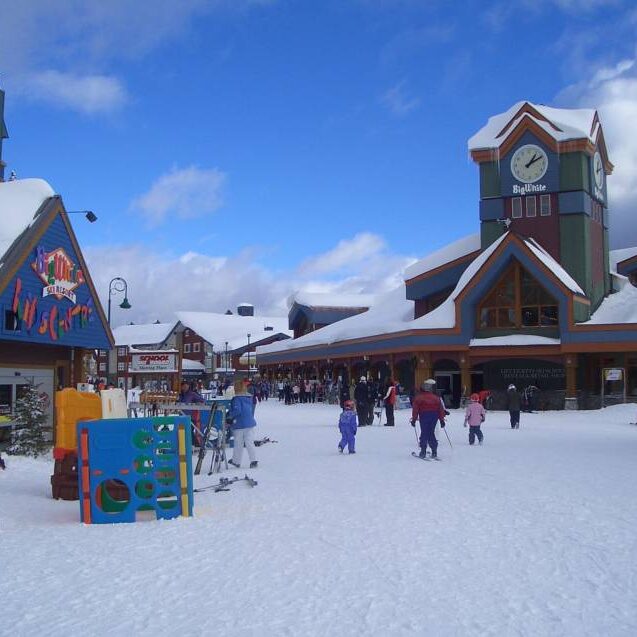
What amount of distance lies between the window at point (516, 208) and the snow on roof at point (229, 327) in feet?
147

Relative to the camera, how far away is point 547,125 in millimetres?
36000

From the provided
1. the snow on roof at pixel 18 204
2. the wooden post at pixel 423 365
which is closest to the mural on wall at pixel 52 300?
the snow on roof at pixel 18 204

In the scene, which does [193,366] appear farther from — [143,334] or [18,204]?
[18,204]

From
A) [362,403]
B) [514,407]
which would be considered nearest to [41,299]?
[362,403]

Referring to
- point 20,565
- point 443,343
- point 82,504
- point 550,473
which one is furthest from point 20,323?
point 443,343

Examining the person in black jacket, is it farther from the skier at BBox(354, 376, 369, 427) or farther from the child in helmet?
the child in helmet

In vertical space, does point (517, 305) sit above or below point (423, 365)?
above

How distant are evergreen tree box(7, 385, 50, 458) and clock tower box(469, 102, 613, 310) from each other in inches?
1038

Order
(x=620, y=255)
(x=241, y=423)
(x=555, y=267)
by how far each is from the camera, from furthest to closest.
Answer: (x=620, y=255)
(x=555, y=267)
(x=241, y=423)

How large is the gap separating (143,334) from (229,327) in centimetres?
1709

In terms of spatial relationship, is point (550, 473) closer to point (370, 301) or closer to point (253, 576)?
point (253, 576)

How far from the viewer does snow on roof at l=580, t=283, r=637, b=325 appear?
32.2m

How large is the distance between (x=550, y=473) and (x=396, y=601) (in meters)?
7.18

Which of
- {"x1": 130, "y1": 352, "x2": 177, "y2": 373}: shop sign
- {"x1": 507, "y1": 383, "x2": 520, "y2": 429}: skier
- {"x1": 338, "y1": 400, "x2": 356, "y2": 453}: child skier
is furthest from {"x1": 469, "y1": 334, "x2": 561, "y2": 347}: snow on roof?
{"x1": 338, "y1": 400, "x2": 356, "y2": 453}: child skier
